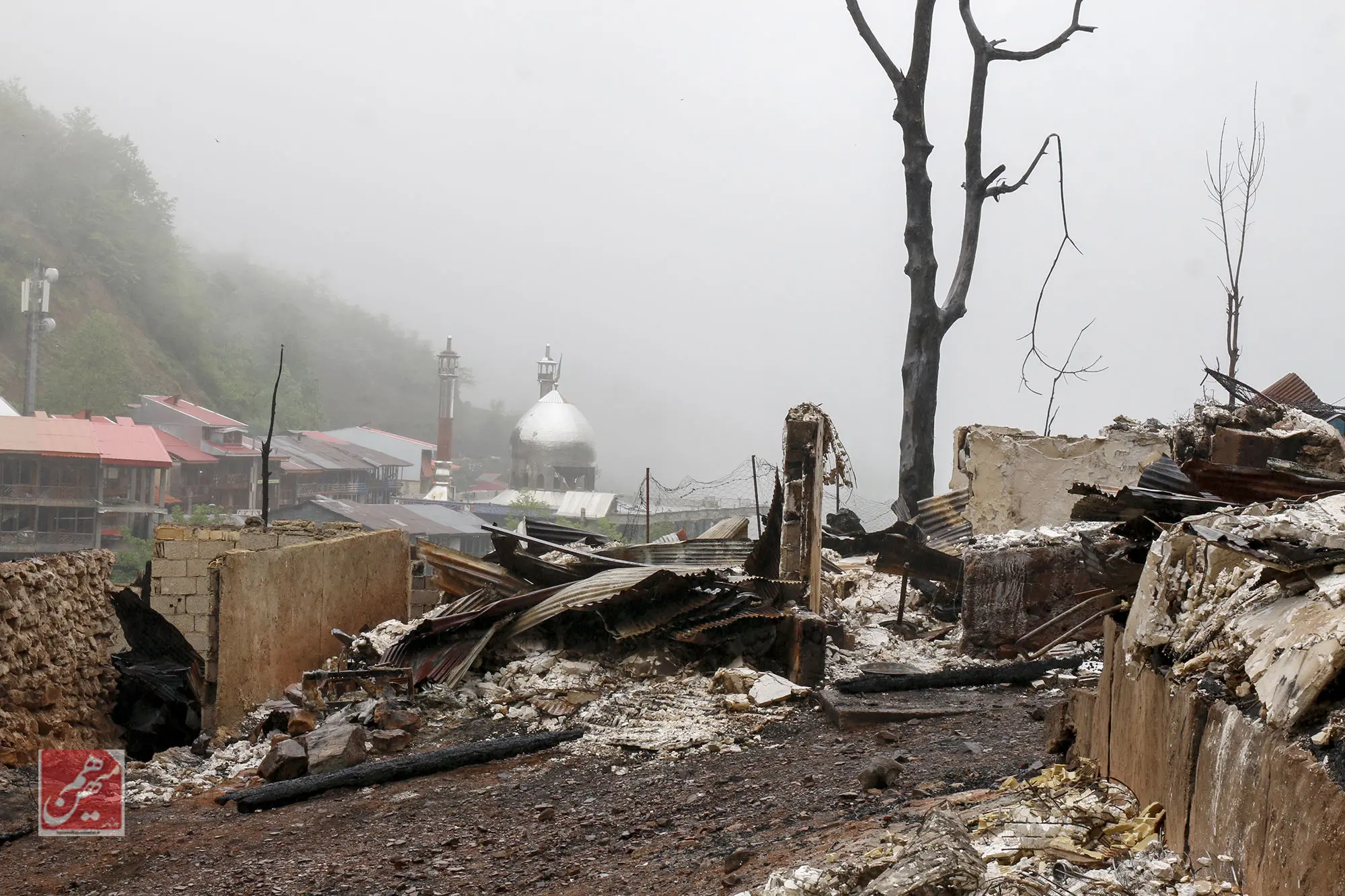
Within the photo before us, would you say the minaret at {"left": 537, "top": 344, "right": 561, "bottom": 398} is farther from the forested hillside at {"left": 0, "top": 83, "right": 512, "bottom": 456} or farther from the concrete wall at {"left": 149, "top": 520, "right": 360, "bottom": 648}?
the concrete wall at {"left": 149, "top": 520, "right": 360, "bottom": 648}

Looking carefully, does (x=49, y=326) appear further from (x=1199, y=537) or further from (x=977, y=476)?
(x=1199, y=537)

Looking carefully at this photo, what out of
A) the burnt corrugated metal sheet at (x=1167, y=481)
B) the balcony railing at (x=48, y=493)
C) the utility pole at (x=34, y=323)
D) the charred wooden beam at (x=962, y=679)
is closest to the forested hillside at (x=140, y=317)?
the utility pole at (x=34, y=323)

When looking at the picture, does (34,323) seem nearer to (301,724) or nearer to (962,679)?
(301,724)

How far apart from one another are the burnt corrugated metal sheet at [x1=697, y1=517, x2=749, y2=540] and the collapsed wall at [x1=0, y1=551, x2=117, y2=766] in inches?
210

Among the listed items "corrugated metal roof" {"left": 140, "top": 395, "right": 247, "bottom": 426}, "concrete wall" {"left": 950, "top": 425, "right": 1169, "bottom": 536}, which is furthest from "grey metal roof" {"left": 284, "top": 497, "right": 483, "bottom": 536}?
"concrete wall" {"left": 950, "top": 425, "right": 1169, "bottom": 536}

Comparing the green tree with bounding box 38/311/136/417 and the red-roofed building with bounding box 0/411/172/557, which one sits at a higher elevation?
the green tree with bounding box 38/311/136/417

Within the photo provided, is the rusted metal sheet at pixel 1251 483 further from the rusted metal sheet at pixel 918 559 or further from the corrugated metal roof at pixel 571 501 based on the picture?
the corrugated metal roof at pixel 571 501

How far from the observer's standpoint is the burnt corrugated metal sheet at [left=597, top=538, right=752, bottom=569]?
9.75 m

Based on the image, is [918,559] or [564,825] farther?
[918,559]

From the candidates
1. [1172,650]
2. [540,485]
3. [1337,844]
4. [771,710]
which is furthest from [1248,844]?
[540,485]

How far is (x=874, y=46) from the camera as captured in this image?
15148 mm

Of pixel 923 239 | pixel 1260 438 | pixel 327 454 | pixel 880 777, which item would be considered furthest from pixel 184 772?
pixel 327 454

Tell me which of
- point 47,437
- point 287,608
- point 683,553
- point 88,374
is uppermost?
point 88,374

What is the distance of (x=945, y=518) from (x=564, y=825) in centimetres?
830
